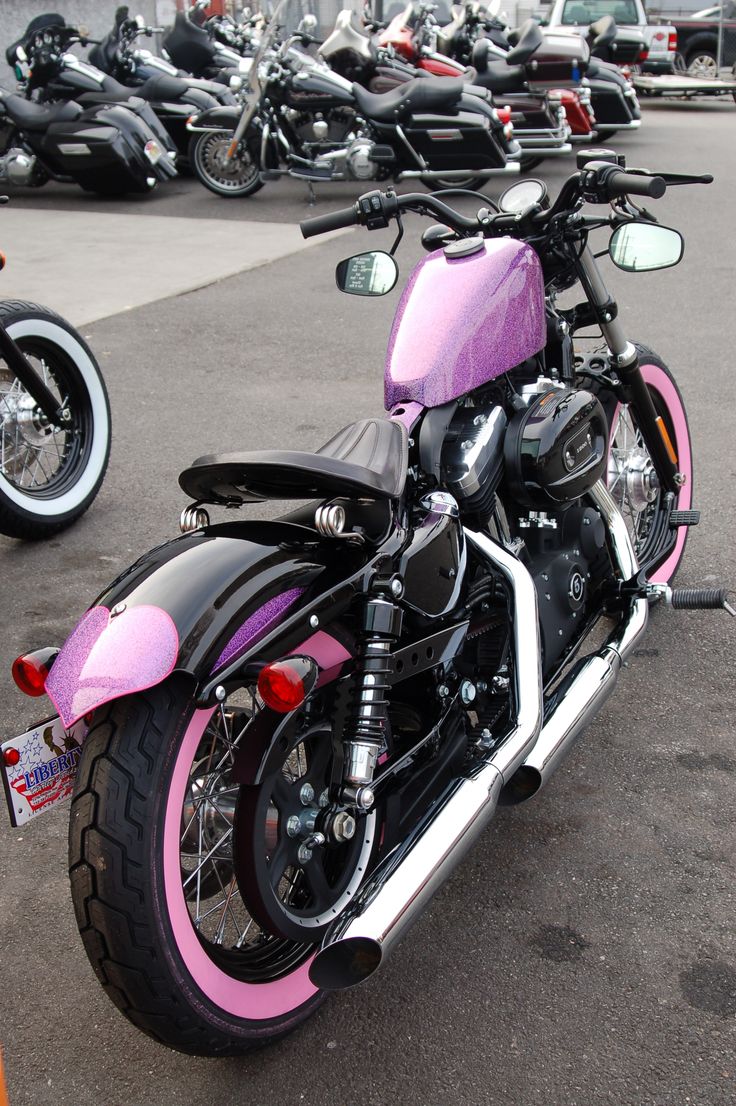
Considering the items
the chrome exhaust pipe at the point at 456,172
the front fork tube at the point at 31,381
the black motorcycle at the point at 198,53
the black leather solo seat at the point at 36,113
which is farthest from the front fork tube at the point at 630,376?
the black motorcycle at the point at 198,53

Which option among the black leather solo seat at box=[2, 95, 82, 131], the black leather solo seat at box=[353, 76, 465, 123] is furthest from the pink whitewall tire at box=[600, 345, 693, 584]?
the black leather solo seat at box=[2, 95, 82, 131]

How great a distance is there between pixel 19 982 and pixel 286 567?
112cm

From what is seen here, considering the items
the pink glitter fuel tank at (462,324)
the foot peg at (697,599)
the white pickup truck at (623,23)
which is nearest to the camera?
the pink glitter fuel tank at (462,324)

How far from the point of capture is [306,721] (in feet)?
7.11

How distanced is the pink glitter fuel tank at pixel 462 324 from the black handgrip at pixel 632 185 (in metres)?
0.29

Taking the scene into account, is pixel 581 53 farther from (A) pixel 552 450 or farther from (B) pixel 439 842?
(B) pixel 439 842

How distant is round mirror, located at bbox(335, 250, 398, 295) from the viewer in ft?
10.2

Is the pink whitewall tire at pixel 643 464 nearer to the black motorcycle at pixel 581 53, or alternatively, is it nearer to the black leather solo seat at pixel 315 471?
the black leather solo seat at pixel 315 471

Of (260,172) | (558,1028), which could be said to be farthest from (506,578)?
(260,172)

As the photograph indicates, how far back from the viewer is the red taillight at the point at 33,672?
2.04 meters

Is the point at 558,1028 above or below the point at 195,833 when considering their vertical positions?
below

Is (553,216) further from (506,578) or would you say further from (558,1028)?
(558,1028)

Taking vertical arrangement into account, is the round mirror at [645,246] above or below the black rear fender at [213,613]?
above

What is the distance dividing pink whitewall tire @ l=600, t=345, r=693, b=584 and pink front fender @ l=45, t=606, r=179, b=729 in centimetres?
200
